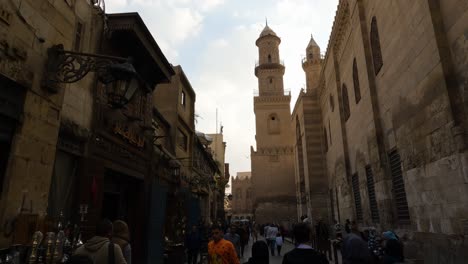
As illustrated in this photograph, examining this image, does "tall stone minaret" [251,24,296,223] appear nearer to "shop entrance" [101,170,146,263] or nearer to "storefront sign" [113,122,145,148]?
"shop entrance" [101,170,146,263]

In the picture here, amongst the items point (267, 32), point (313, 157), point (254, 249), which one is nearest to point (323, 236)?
point (254, 249)

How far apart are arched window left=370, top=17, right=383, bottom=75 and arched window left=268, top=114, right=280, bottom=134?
92.7 ft

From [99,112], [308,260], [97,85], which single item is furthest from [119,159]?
[308,260]

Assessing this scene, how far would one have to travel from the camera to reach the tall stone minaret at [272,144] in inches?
1441

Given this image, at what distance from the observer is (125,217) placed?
8.80 m

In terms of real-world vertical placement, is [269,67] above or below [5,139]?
above

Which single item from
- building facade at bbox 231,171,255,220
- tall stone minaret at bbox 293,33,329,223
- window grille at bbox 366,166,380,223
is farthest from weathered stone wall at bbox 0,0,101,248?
building facade at bbox 231,171,255,220

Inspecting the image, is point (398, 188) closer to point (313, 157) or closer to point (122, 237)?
point (122, 237)

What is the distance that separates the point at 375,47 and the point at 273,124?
94.5 feet

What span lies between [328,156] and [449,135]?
1689 cm

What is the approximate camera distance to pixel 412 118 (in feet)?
28.2

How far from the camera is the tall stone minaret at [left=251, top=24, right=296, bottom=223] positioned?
36.6 meters

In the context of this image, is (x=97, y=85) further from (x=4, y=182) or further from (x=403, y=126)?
(x=403, y=126)

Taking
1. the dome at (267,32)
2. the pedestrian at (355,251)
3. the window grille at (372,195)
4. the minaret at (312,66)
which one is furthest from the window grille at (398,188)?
the dome at (267,32)
